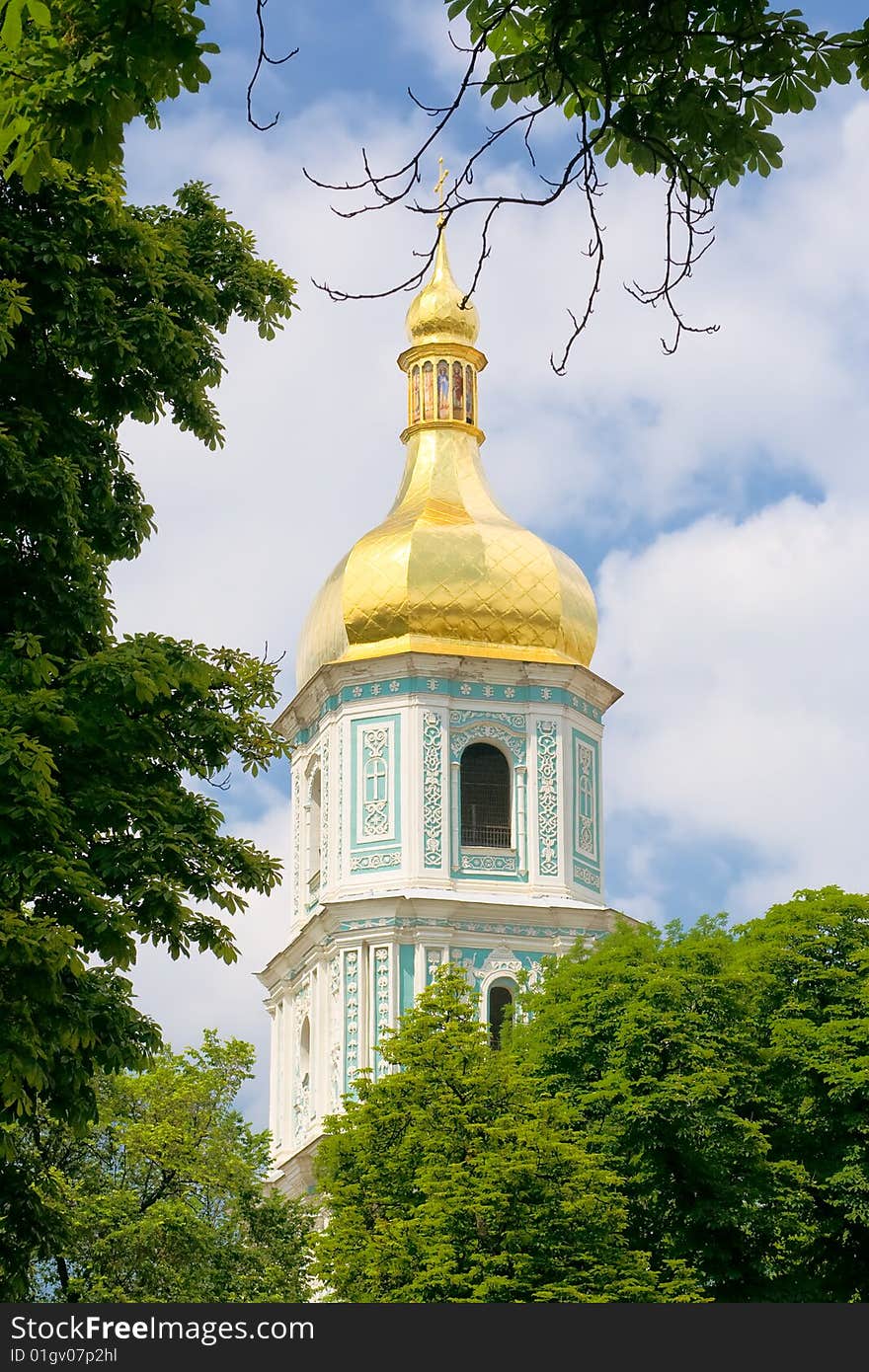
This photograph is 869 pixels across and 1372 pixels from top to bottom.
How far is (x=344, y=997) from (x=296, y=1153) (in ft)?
8.28

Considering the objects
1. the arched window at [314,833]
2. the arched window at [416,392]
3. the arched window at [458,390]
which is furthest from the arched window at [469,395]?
the arched window at [314,833]

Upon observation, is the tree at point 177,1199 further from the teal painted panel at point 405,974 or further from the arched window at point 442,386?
the arched window at point 442,386

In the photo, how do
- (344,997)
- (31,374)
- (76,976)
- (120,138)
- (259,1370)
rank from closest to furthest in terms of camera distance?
(120,138), (259,1370), (76,976), (31,374), (344,997)

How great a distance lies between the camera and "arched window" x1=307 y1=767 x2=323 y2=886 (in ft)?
131

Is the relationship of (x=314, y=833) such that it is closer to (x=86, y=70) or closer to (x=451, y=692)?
(x=451, y=692)

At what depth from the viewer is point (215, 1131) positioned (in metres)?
27.4

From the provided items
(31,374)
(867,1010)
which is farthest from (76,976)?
(867,1010)

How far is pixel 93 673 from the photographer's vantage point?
43.4ft

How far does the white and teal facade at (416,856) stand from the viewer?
37125mm

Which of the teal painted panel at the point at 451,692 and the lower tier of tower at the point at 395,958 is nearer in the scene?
the lower tier of tower at the point at 395,958

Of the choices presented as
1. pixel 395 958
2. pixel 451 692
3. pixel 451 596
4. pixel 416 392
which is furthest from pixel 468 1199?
pixel 416 392

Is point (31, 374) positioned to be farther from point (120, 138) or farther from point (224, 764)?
point (120, 138)

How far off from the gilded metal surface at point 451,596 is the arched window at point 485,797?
1656 mm

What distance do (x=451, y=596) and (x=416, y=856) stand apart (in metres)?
4.57
